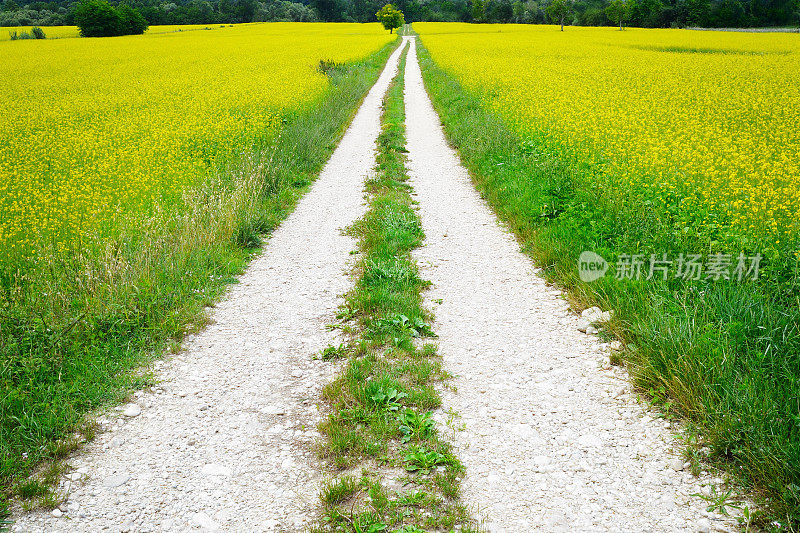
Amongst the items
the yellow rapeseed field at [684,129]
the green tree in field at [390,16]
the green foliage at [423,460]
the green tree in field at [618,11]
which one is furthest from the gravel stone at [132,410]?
the green tree in field at [618,11]

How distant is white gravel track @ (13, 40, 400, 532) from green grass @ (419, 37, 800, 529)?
9.63 ft

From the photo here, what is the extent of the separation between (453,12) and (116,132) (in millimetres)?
116045

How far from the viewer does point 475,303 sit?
6578 millimetres

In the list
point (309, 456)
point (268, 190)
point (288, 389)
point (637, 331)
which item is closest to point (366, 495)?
point (309, 456)

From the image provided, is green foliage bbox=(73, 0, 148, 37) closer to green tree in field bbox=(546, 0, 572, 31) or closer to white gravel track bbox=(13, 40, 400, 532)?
green tree in field bbox=(546, 0, 572, 31)

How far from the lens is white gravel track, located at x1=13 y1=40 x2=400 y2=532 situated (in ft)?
11.4

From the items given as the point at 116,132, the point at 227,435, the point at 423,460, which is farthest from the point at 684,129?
the point at 116,132

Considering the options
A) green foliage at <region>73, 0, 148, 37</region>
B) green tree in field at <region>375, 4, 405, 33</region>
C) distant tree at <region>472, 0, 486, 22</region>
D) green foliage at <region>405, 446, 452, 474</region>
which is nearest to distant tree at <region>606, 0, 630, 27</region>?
distant tree at <region>472, 0, 486, 22</region>

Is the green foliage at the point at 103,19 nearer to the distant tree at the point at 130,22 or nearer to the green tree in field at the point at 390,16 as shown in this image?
the distant tree at the point at 130,22

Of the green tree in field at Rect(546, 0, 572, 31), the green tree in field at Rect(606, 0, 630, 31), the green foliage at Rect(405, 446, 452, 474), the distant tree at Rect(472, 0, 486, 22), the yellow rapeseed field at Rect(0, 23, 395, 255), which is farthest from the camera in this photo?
the distant tree at Rect(472, 0, 486, 22)

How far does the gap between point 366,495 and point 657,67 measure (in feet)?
93.0

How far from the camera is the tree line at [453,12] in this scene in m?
73.2

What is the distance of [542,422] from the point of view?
4.35 metres

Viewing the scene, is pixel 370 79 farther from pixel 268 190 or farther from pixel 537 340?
pixel 537 340
